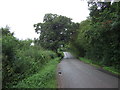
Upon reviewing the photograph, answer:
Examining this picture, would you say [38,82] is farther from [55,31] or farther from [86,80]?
[55,31]

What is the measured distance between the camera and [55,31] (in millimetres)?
34656

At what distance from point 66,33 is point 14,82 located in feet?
99.8

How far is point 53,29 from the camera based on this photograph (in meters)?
35.2

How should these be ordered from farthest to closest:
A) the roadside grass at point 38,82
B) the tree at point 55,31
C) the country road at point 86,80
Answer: the tree at point 55,31
the country road at point 86,80
the roadside grass at point 38,82

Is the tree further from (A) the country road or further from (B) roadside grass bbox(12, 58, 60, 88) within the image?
(B) roadside grass bbox(12, 58, 60, 88)

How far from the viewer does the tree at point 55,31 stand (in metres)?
34.1

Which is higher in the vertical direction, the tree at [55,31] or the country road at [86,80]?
the tree at [55,31]

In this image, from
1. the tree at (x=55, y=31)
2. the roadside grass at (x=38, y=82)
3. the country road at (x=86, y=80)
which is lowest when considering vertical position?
the country road at (x=86, y=80)

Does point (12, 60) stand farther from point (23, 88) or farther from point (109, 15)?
point (109, 15)

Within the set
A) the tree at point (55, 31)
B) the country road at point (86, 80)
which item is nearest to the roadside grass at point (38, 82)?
the country road at point (86, 80)

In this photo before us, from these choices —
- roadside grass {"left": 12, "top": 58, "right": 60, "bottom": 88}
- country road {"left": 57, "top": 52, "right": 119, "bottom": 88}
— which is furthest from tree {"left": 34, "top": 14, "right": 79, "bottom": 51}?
roadside grass {"left": 12, "top": 58, "right": 60, "bottom": 88}

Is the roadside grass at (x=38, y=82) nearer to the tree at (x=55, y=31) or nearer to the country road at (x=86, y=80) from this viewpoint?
the country road at (x=86, y=80)

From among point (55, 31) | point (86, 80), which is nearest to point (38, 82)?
point (86, 80)

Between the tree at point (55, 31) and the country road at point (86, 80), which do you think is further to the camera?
the tree at point (55, 31)
